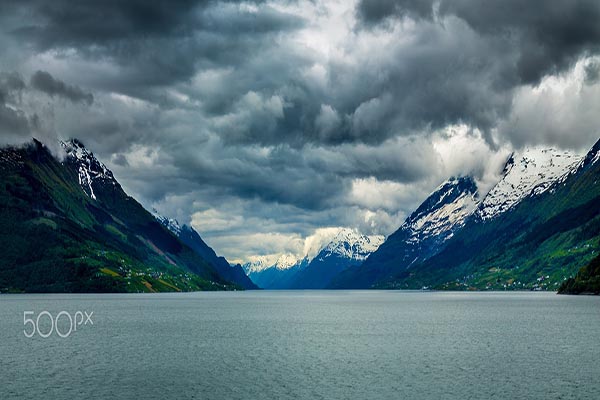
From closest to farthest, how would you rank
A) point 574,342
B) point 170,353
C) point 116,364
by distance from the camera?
point 116,364 → point 170,353 → point 574,342

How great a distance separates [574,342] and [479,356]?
118 feet

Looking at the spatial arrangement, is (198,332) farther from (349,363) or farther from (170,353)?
(349,363)

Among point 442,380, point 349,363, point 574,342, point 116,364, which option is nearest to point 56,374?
point 116,364

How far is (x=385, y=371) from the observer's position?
10612 centimetres

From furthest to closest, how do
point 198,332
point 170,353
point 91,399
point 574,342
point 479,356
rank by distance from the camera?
point 198,332 < point 574,342 < point 170,353 < point 479,356 < point 91,399

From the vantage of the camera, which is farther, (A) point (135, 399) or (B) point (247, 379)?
(B) point (247, 379)

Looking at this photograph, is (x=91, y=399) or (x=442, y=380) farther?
(x=442, y=380)

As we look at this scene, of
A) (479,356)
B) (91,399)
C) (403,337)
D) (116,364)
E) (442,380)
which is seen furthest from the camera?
(403,337)

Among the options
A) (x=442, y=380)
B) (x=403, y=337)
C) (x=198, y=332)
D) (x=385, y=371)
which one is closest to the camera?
(x=442, y=380)

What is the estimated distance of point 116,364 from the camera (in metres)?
114

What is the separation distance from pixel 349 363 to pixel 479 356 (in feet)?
91.7

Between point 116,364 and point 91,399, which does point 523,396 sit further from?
point 116,364

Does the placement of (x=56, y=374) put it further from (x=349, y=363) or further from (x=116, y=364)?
(x=349, y=363)

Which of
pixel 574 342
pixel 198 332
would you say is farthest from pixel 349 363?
pixel 198 332
